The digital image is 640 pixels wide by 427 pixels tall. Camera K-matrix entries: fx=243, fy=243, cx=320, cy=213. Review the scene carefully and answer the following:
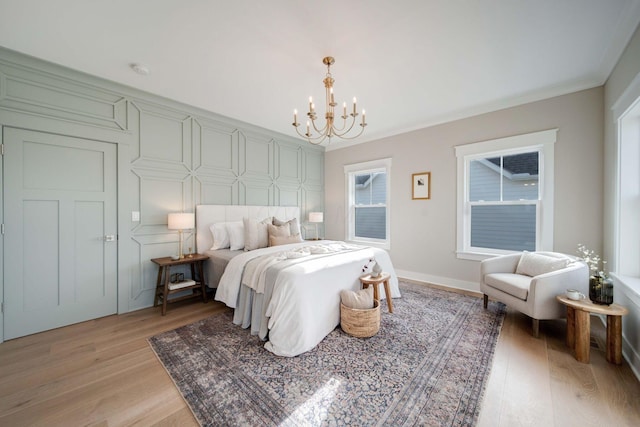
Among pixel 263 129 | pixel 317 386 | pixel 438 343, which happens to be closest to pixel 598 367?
pixel 438 343

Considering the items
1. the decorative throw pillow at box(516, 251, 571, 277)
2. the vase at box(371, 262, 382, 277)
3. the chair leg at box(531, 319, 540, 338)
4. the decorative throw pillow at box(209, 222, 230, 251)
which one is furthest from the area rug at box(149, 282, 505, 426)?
the decorative throw pillow at box(209, 222, 230, 251)

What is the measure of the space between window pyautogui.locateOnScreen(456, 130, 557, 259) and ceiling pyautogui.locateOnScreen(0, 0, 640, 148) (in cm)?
64

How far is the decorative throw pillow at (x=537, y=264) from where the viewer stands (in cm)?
255

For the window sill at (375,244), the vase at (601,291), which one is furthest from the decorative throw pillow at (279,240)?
the vase at (601,291)

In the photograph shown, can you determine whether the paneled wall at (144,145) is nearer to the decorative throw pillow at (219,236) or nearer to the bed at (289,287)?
the decorative throw pillow at (219,236)

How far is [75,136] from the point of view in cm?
259

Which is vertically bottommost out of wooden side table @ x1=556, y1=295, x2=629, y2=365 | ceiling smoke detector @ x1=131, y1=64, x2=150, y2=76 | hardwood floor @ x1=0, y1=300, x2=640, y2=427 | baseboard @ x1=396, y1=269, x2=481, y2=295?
hardwood floor @ x1=0, y1=300, x2=640, y2=427

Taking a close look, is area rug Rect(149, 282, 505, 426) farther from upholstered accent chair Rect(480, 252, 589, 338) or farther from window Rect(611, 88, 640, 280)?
window Rect(611, 88, 640, 280)

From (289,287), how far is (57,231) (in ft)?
8.27

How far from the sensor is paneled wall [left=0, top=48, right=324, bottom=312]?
2.39 m

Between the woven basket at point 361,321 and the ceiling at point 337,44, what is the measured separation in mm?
2422

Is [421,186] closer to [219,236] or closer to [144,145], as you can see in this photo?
[219,236]

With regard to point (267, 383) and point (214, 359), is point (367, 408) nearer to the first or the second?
point (267, 383)

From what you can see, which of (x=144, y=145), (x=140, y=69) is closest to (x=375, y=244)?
(x=144, y=145)
